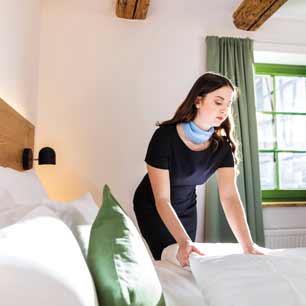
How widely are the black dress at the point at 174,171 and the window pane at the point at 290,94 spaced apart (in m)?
1.73

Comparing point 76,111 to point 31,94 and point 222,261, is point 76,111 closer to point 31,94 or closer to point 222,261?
point 31,94

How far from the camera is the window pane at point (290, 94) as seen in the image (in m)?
3.22

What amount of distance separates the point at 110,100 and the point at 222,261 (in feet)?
6.23

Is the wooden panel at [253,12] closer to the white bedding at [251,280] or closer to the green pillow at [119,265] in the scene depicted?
the white bedding at [251,280]

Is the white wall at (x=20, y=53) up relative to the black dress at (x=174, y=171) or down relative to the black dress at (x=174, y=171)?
up

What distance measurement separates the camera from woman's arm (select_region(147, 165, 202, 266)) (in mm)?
1234

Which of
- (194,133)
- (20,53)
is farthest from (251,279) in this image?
(20,53)

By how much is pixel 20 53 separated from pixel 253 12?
1632 millimetres

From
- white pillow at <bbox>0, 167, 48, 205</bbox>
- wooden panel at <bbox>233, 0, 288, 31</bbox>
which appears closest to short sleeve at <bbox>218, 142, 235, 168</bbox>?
white pillow at <bbox>0, 167, 48, 205</bbox>

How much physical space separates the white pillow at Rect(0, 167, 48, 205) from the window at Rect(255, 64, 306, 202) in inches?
87.8

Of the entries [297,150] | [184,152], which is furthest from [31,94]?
[297,150]

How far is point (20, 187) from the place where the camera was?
124 cm

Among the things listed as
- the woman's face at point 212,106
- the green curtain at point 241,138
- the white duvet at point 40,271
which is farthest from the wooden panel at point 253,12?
the white duvet at point 40,271

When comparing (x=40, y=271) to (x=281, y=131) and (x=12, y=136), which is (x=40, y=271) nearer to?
(x=12, y=136)
